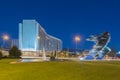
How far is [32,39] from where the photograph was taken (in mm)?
154875

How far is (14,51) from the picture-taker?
71.0 metres

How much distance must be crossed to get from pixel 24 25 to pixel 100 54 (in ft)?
304

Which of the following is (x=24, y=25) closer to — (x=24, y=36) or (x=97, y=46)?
(x=24, y=36)

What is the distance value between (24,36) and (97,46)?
94.0 meters

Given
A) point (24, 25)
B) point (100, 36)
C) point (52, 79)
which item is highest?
point (24, 25)

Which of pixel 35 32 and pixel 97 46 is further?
pixel 35 32

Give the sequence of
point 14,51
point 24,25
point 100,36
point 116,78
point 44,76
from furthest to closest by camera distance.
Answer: point 24,25 → point 14,51 → point 100,36 → point 44,76 → point 116,78

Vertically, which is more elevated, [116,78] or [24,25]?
[24,25]

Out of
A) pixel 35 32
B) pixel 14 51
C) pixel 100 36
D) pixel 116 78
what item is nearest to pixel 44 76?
pixel 116 78

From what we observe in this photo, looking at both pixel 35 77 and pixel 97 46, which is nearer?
pixel 35 77

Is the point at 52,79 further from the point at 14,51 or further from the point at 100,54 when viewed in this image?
the point at 14,51

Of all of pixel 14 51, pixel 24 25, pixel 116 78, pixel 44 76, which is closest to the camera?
pixel 116 78

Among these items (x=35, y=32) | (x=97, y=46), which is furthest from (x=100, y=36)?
(x=35, y=32)

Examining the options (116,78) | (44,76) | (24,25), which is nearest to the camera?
(116,78)
